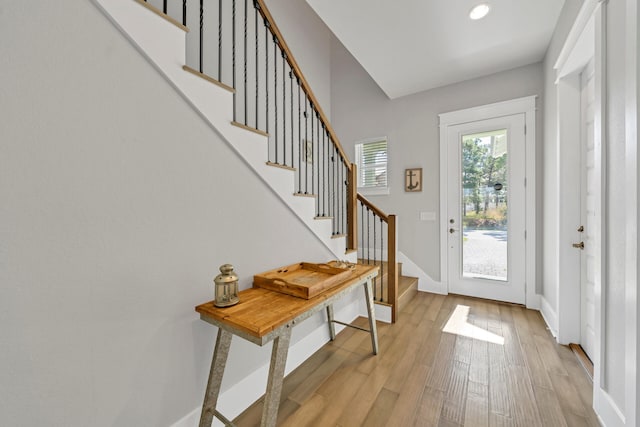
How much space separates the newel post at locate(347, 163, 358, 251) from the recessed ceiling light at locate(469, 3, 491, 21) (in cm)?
172

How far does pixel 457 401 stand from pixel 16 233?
2375 millimetres

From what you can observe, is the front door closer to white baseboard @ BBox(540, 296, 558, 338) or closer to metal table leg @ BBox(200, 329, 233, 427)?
white baseboard @ BBox(540, 296, 558, 338)

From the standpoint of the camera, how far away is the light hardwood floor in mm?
1488

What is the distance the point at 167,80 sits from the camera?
1157 mm

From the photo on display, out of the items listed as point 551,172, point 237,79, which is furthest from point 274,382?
point 551,172

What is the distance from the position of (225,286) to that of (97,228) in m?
0.59

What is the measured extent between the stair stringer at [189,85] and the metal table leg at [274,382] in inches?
38.6

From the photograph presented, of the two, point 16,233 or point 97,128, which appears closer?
point 16,233

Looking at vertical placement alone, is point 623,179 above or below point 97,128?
below

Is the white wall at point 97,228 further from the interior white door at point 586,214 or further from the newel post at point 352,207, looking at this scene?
the interior white door at point 586,214

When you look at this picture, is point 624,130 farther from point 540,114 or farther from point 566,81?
point 540,114

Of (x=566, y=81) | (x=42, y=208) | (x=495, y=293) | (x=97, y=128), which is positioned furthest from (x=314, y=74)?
(x=495, y=293)

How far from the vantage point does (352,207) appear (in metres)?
2.68

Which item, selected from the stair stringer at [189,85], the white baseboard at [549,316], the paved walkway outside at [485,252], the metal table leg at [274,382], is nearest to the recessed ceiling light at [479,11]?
the stair stringer at [189,85]
